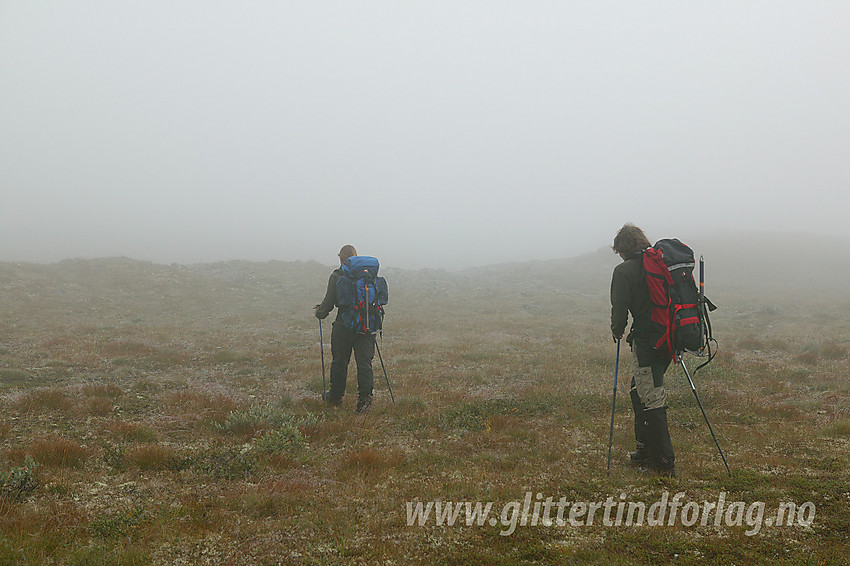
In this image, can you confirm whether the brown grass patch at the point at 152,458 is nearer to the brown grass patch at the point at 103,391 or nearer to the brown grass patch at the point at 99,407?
the brown grass patch at the point at 99,407

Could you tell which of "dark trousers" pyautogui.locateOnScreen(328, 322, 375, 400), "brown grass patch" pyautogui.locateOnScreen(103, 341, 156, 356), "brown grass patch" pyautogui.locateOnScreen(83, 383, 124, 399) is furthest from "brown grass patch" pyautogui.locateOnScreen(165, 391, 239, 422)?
"brown grass patch" pyautogui.locateOnScreen(103, 341, 156, 356)

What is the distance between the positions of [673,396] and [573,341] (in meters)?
9.29

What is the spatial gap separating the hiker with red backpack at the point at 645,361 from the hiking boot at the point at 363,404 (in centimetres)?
539

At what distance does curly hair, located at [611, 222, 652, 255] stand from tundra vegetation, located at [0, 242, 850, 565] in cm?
326

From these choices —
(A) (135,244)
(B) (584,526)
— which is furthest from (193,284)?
(A) (135,244)

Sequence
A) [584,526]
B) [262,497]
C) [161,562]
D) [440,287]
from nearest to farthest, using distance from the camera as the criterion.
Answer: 1. [161,562]
2. [584,526]
3. [262,497]
4. [440,287]

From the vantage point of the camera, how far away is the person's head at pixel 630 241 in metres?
6.96

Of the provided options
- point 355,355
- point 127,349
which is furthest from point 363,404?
point 127,349

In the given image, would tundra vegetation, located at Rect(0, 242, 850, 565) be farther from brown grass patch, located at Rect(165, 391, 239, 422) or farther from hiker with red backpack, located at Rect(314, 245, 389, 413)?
hiker with red backpack, located at Rect(314, 245, 389, 413)

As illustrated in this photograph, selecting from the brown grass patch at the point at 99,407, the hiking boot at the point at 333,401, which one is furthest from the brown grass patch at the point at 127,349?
the hiking boot at the point at 333,401

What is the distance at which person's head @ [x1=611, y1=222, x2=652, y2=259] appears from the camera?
6965mm

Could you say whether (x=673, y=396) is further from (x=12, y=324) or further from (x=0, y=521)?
(x=12, y=324)

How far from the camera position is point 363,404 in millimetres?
10102

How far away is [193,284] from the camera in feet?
120
